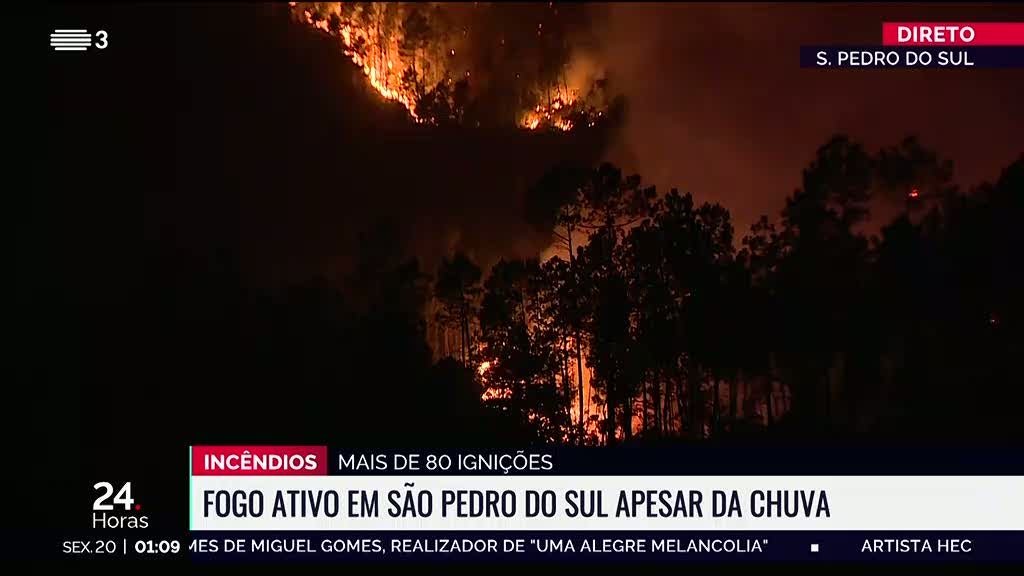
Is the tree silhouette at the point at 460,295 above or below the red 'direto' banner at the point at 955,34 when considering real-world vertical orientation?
below

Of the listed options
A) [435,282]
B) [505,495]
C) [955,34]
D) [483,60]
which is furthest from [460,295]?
[955,34]

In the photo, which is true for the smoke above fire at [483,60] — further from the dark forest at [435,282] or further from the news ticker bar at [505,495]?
the news ticker bar at [505,495]

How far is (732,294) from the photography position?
1130 centimetres

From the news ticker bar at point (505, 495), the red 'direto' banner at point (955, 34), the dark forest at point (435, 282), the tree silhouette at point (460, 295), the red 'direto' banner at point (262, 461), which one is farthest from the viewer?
the tree silhouette at point (460, 295)

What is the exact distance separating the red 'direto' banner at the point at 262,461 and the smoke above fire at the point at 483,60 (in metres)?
5.56

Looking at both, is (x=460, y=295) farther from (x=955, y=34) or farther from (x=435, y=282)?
(x=955, y=34)

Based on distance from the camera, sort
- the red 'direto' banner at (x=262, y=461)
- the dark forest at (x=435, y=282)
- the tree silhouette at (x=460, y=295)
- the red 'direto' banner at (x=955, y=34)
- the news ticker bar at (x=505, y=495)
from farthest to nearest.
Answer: the tree silhouette at (x=460, y=295) → the dark forest at (x=435, y=282) → the red 'direto' banner at (x=955, y=34) → the red 'direto' banner at (x=262, y=461) → the news ticker bar at (x=505, y=495)

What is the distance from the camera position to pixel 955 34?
27.6 feet

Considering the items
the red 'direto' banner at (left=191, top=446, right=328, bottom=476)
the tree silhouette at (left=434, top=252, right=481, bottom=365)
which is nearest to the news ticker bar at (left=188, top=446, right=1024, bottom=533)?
the red 'direto' banner at (left=191, top=446, right=328, bottom=476)

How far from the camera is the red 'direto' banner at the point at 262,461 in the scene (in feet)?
25.7

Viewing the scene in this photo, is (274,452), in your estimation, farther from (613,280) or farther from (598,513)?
(613,280)

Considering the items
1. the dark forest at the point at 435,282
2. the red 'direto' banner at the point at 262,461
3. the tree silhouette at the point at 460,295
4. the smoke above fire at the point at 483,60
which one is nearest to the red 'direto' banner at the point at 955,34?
the dark forest at the point at 435,282

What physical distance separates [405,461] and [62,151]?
7871 mm
